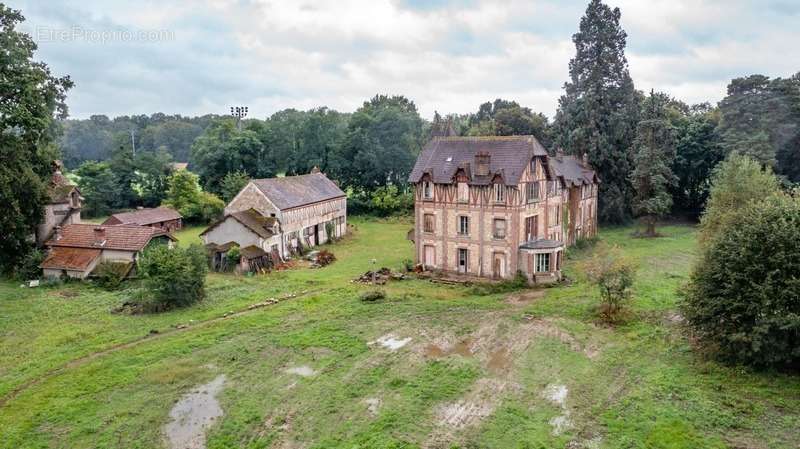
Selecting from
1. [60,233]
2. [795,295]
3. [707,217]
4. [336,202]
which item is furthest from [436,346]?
[336,202]

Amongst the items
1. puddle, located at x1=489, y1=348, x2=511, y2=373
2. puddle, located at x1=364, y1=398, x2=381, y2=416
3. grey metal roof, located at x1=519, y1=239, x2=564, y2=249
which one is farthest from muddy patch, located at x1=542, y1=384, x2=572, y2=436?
grey metal roof, located at x1=519, y1=239, x2=564, y2=249

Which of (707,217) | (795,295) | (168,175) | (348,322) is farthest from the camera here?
(168,175)

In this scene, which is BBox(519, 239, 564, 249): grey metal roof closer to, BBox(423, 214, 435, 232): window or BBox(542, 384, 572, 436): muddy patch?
BBox(423, 214, 435, 232): window

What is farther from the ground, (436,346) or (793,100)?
(793,100)

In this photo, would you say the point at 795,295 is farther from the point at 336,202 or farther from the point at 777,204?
the point at 336,202

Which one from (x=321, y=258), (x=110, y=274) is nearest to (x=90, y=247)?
(x=110, y=274)

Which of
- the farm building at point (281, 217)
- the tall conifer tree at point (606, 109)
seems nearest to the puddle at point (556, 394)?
the farm building at point (281, 217)

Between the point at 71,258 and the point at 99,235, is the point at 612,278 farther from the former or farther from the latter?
the point at 71,258
